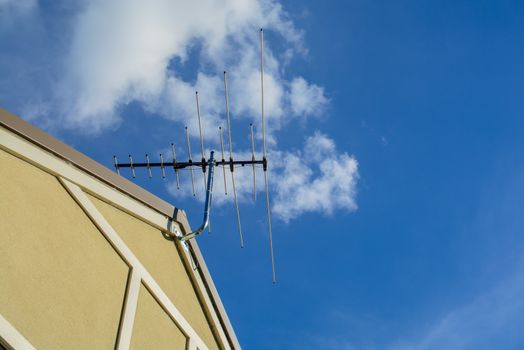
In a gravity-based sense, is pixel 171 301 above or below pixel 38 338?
above

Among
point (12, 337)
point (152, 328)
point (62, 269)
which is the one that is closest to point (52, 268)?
point (62, 269)

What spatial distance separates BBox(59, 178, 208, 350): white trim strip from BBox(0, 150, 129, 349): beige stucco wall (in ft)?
0.23

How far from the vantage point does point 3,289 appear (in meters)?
2.82

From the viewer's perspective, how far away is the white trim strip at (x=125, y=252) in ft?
12.9

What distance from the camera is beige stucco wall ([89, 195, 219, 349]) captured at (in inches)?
171

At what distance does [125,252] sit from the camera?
4195 millimetres

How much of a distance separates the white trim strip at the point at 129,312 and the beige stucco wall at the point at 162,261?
0.31 m

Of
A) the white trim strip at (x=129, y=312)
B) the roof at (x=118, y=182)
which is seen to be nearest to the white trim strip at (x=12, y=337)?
the white trim strip at (x=129, y=312)

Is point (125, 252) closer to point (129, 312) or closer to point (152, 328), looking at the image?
point (129, 312)

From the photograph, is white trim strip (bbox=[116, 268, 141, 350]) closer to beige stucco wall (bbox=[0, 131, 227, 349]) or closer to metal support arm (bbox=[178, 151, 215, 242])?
beige stucco wall (bbox=[0, 131, 227, 349])

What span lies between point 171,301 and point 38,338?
1.94 meters

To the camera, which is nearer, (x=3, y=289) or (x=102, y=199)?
(x=3, y=289)

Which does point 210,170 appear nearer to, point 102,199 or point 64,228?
point 102,199

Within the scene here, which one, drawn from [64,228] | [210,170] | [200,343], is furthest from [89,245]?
[210,170]
